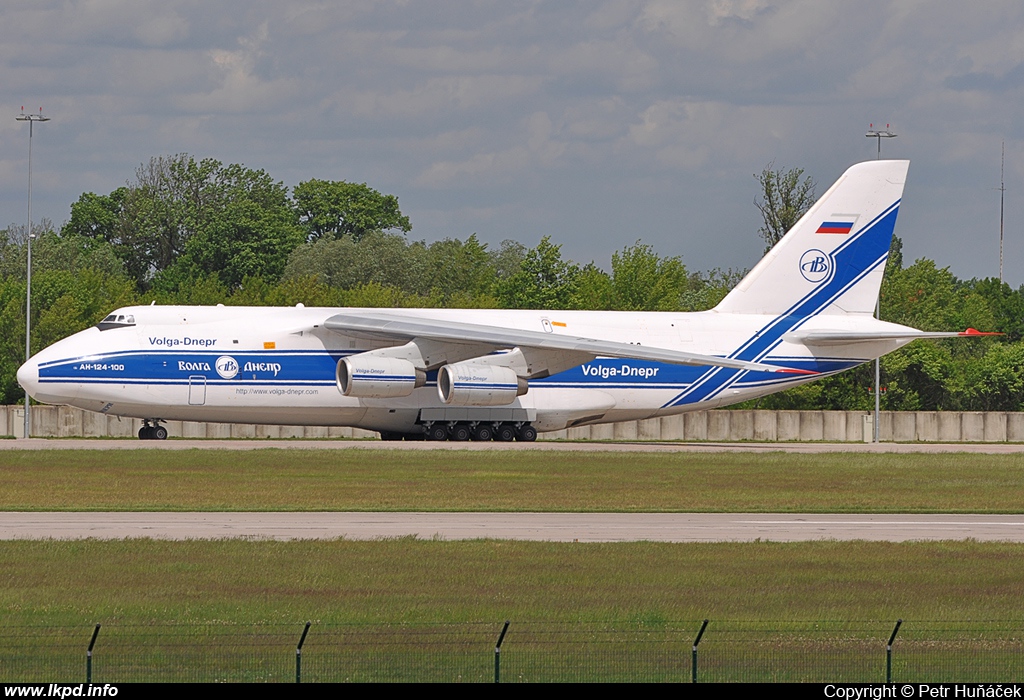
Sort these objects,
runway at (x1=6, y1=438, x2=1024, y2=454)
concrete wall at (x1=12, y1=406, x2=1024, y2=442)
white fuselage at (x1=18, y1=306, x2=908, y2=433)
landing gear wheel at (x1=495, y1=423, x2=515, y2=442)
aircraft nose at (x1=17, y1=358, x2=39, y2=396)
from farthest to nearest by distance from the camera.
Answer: concrete wall at (x1=12, y1=406, x2=1024, y2=442) → landing gear wheel at (x1=495, y1=423, x2=515, y2=442) → white fuselage at (x1=18, y1=306, x2=908, y2=433) → aircraft nose at (x1=17, y1=358, x2=39, y2=396) → runway at (x1=6, y1=438, x2=1024, y2=454)

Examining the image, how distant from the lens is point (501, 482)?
100ft

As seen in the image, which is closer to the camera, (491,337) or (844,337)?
(491,337)

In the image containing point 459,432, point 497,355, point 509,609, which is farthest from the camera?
point 459,432

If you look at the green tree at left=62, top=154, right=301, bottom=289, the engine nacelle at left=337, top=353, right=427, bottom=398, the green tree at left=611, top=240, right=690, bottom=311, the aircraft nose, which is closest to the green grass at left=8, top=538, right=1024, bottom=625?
the engine nacelle at left=337, top=353, right=427, bottom=398

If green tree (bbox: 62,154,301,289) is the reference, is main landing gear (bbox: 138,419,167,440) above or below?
below

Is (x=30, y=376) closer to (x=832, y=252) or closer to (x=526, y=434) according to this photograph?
(x=526, y=434)

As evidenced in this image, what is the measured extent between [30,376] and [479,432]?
12.8 metres

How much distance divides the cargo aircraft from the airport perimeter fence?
87.2 feet

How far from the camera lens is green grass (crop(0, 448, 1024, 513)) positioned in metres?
26.3

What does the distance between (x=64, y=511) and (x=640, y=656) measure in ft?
47.6

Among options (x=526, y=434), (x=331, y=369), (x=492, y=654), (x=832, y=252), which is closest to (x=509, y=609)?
(x=492, y=654)

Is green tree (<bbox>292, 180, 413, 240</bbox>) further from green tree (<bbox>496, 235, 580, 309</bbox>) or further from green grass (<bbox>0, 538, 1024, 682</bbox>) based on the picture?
green grass (<bbox>0, 538, 1024, 682</bbox>)

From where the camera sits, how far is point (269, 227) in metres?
108

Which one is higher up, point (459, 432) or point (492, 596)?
point (459, 432)
